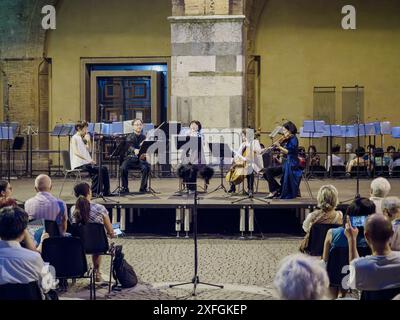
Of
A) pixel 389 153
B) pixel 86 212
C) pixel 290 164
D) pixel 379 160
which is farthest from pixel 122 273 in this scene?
pixel 389 153

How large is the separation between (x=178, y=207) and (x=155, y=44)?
28.8ft

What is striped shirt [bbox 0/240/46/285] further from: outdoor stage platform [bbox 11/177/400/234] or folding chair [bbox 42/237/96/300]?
outdoor stage platform [bbox 11/177/400/234]

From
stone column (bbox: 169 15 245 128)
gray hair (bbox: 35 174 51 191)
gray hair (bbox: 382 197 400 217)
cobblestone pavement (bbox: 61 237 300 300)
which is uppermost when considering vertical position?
stone column (bbox: 169 15 245 128)

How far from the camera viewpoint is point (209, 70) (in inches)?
611

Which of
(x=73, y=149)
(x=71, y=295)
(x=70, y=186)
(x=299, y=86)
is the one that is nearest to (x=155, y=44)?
(x=299, y=86)

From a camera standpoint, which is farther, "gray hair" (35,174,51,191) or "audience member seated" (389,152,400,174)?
"audience member seated" (389,152,400,174)

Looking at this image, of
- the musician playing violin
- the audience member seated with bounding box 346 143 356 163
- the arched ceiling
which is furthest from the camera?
the arched ceiling

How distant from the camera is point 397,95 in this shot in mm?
19078

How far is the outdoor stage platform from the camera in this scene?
449 inches

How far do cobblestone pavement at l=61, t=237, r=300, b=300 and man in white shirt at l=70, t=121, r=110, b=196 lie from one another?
5.01ft

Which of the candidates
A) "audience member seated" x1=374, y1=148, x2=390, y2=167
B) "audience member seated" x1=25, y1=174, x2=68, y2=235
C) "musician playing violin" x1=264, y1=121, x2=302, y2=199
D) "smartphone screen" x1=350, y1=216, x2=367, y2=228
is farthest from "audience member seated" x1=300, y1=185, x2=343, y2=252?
"audience member seated" x1=374, y1=148, x2=390, y2=167

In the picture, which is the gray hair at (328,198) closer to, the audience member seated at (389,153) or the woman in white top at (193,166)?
the woman in white top at (193,166)

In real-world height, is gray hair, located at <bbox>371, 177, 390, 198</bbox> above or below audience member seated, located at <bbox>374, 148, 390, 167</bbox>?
above

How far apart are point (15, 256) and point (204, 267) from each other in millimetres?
4156
